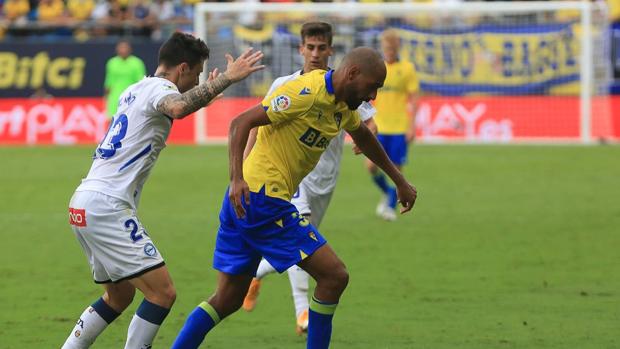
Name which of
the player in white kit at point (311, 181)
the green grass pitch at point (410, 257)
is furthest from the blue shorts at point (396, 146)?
the player in white kit at point (311, 181)

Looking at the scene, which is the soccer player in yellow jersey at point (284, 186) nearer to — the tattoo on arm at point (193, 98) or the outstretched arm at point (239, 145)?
the outstretched arm at point (239, 145)

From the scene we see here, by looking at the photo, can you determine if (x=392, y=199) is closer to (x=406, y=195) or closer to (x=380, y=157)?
(x=406, y=195)

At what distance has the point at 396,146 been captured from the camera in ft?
53.6

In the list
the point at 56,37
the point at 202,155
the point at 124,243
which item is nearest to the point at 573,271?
the point at 124,243

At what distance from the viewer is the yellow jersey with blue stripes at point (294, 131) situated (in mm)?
6785

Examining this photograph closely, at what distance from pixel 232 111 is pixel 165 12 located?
524 cm

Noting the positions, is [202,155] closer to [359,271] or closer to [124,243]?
[359,271]

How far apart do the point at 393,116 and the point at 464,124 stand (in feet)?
35.1

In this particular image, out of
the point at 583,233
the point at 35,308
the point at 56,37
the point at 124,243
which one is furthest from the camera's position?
the point at 56,37

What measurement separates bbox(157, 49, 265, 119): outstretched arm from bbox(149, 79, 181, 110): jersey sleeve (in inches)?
1.7

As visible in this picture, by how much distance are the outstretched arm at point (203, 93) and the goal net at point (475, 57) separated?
63.8 feet

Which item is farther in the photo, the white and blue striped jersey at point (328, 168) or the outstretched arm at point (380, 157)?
the white and blue striped jersey at point (328, 168)

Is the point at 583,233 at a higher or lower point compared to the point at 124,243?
lower

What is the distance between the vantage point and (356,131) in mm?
7348
